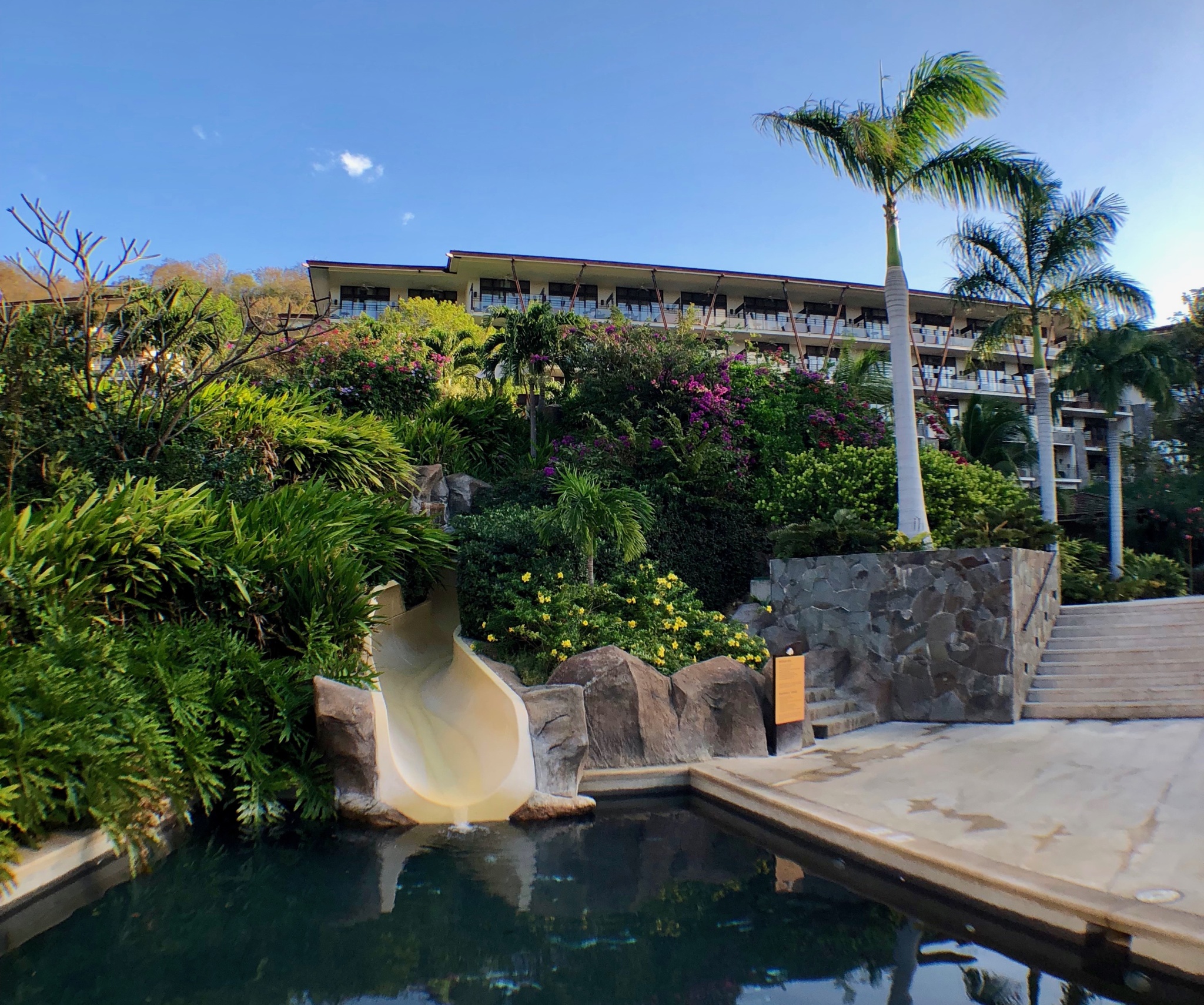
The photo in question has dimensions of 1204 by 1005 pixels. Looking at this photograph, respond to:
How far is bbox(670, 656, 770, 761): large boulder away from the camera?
7047 mm

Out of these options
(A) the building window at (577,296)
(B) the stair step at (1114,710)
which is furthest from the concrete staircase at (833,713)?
(A) the building window at (577,296)

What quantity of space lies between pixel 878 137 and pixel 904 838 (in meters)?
8.33

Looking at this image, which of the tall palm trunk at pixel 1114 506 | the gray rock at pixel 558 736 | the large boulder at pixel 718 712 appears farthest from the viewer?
the tall palm trunk at pixel 1114 506

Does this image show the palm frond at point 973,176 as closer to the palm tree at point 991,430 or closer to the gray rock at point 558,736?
the gray rock at point 558,736

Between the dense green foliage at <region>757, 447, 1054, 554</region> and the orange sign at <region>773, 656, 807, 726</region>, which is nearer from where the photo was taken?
the orange sign at <region>773, 656, 807, 726</region>

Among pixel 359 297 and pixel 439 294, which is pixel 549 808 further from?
pixel 359 297

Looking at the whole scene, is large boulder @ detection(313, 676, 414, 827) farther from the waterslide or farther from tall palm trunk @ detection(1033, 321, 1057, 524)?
tall palm trunk @ detection(1033, 321, 1057, 524)

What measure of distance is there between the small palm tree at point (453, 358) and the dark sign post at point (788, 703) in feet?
30.8

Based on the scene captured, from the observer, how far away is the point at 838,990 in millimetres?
3451

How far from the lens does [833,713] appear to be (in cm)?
838

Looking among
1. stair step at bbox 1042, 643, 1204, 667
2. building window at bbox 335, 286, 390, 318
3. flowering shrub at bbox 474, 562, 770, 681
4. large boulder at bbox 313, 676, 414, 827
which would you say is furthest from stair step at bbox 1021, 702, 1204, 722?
building window at bbox 335, 286, 390, 318

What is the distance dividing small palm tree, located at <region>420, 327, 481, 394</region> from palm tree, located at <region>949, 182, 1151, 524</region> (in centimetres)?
993

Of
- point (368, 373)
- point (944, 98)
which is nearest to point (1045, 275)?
point (944, 98)

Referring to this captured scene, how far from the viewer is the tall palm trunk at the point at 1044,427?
14.7 m
